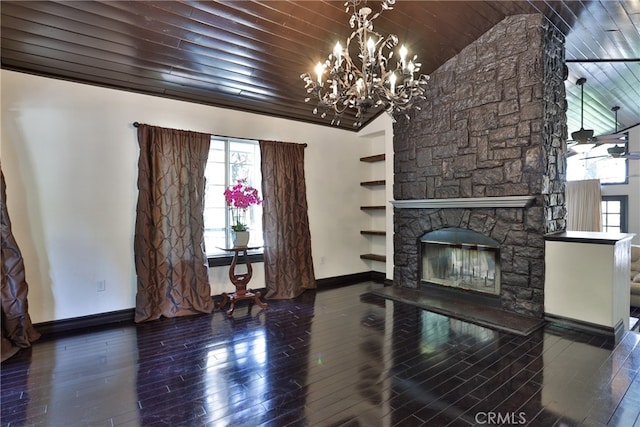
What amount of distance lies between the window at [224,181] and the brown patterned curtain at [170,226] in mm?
301

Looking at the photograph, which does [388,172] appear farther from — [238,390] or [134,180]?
[238,390]

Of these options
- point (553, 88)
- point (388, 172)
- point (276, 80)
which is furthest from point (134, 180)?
point (553, 88)

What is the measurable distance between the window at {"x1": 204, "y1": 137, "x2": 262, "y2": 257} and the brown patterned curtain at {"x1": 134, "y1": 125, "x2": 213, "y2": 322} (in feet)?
0.99

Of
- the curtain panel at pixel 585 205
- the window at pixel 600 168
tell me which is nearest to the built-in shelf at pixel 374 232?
the window at pixel 600 168

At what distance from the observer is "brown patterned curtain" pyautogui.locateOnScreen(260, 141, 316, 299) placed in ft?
15.7

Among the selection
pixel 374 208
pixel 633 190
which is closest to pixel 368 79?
pixel 374 208

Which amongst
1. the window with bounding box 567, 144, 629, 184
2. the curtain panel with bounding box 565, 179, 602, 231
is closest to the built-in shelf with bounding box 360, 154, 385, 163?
the window with bounding box 567, 144, 629, 184

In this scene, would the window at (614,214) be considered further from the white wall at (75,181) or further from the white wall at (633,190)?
the white wall at (75,181)

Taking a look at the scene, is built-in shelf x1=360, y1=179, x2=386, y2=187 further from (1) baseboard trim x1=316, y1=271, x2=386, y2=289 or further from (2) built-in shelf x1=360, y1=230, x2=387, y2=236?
(1) baseboard trim x1=316, y1=271, x2=386, y2=289

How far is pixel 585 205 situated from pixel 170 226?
853cm

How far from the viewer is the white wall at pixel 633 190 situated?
22.9 feet

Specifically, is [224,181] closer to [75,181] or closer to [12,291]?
[75,181]

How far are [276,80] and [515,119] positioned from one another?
9.37ft

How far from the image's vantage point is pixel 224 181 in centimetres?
462
